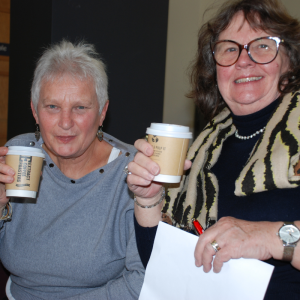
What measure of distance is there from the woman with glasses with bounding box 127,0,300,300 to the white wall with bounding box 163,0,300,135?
2.11 meters

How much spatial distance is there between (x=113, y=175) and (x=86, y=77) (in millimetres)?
529

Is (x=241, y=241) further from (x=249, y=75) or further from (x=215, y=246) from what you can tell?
(x=249, y=75)

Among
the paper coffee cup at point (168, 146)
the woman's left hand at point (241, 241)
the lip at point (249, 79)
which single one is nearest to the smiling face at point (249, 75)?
the lip at point (249, 79)

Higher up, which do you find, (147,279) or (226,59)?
(226,59)

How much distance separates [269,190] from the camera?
1.20 meters

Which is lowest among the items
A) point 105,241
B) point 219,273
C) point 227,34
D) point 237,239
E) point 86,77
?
point 105,241

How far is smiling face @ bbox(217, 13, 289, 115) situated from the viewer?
1301mm

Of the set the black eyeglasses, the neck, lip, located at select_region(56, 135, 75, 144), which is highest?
the black eyeglasses

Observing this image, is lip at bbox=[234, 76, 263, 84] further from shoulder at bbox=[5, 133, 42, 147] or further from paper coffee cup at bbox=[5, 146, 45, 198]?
shoulder at bbox=[5, 133, 42, 147]

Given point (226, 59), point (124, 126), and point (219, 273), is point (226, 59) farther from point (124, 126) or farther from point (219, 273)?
point (124, 126)

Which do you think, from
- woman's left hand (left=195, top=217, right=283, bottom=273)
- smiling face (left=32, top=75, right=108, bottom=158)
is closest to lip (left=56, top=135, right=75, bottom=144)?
smiling face (left=32, top=75, right=108, bottom=158)

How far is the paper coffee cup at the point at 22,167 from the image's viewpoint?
132 centimetres

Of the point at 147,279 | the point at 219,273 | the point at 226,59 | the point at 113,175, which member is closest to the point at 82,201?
the point at 113,175

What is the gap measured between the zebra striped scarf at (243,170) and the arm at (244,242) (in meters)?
0.24
